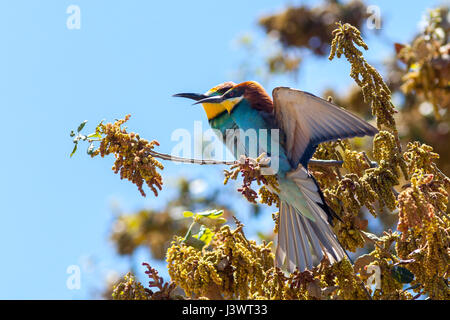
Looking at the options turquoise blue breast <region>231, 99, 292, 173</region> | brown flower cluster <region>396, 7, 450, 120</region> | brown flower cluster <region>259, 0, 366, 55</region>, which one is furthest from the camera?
brown flower cluster <region>259, 0, 366, 55</region>

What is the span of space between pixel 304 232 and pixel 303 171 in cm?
23

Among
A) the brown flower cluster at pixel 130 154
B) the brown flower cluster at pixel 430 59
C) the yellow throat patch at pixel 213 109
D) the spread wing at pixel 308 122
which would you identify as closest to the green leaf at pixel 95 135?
the brown flower cluster at pixel 130 154

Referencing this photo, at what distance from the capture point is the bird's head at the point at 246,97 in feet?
9.11

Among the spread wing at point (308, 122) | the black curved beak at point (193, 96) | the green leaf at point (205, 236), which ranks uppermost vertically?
the black curved beak at point (193, 96)

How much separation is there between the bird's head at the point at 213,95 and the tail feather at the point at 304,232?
68 cm

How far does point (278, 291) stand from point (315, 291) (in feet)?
0.42

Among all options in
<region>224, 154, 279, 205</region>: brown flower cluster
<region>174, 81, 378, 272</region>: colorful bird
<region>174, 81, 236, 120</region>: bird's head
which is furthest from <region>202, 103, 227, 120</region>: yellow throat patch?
<region>224, 154, 279, 205</region>: brown flower cluster

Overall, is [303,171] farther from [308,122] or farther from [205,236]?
[205,236]

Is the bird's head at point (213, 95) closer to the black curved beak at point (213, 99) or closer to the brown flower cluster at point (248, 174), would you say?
the black curved beak at point (213, 99)

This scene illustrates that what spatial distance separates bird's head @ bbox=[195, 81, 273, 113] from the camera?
278 centimetres

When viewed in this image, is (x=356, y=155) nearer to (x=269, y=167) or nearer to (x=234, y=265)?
(x=269, y=167)

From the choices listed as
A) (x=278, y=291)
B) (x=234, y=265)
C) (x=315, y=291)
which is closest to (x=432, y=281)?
(x=315, y=291)

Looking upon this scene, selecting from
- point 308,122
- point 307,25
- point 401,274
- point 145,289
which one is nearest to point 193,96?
point 308,122

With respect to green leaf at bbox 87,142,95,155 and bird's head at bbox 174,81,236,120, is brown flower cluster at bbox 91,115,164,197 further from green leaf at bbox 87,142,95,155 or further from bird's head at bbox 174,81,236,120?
bird's head at bbox 174,81,236,120
